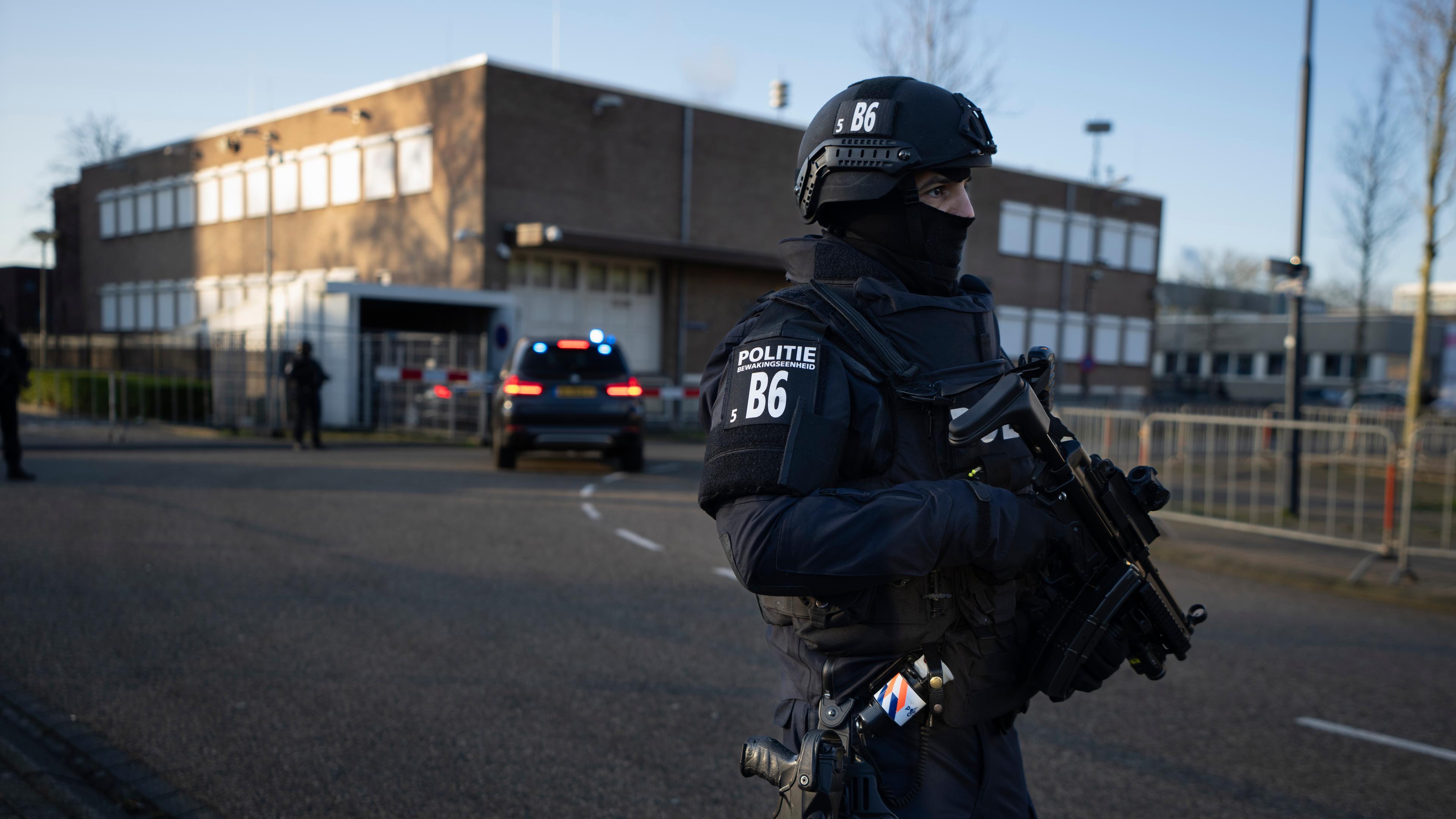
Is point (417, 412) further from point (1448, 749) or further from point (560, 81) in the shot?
point (1448, 749)

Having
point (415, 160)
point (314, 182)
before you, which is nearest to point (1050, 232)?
point (415, 160)

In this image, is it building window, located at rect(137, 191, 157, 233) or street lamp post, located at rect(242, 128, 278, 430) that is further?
building window, located at rect(137, 191, 157, 233)

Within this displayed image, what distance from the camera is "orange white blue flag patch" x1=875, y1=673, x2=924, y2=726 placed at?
6.50 feet

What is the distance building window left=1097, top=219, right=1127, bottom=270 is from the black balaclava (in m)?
41.0

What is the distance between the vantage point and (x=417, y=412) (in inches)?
816

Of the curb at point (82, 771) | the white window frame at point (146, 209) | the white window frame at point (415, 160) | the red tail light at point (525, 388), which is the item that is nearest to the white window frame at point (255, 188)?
the white window frame at point (146, 209)

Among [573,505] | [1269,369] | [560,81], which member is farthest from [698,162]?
[1269,369]

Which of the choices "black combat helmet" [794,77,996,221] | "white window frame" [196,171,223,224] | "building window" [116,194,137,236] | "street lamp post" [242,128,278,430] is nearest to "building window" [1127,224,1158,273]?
"street lamp post" [242,128,278,430]

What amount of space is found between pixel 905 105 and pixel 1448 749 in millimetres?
4177

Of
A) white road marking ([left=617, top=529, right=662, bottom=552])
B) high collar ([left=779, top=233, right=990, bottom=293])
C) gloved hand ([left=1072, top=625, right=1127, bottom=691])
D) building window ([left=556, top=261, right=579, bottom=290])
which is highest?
building window ([left=556, top=261, right=579, bottom=290])

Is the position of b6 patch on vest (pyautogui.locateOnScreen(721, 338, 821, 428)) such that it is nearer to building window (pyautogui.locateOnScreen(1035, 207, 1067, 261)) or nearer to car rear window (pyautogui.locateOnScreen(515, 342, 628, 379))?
car rear window (pyautogui.locateOnScreen(515, 342, 628, 379))

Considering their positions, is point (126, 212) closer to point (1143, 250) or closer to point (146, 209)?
point (146, 209)

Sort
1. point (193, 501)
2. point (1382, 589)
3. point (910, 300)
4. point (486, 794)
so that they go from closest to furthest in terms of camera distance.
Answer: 1. point (910, 300)
2. point (486, 794)
3. point (1382, 589)
4. point (193, 501)

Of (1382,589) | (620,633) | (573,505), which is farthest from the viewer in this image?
(573,505)
